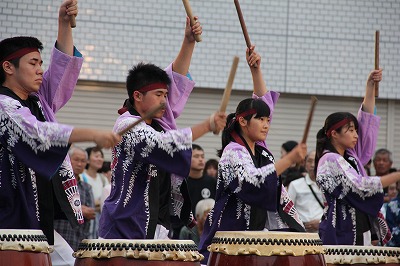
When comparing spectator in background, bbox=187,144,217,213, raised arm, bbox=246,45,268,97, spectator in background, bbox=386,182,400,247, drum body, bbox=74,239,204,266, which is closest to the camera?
drum body, bbox=74,239,204,266

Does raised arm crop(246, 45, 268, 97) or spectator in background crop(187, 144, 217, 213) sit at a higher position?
raised arm crop(246, 45, 268, 97)

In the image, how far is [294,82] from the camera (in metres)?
11.5

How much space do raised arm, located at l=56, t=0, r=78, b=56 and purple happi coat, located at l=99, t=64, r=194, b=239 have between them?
0.48 m

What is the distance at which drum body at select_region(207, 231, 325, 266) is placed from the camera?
15.2 ft

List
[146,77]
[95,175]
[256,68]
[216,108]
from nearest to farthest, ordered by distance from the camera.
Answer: [146,77] → [256,68] → [95,175] → [216,108]

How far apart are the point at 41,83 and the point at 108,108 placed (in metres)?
6.28

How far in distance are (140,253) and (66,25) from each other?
1417mm

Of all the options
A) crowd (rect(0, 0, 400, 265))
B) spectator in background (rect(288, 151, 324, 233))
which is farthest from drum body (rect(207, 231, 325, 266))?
spectator in background (rect(288, 151, 324, 233))

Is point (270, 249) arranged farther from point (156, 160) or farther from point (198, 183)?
point (198, 183)

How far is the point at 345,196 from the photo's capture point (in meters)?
6.18

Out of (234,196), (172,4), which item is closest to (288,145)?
(172,4)

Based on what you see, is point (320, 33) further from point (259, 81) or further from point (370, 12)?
point (259, 81)

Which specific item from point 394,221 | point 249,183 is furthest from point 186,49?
point 394,221

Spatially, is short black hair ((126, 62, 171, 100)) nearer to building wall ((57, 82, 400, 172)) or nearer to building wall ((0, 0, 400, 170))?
building wall ((0, 0, 400, 170))
